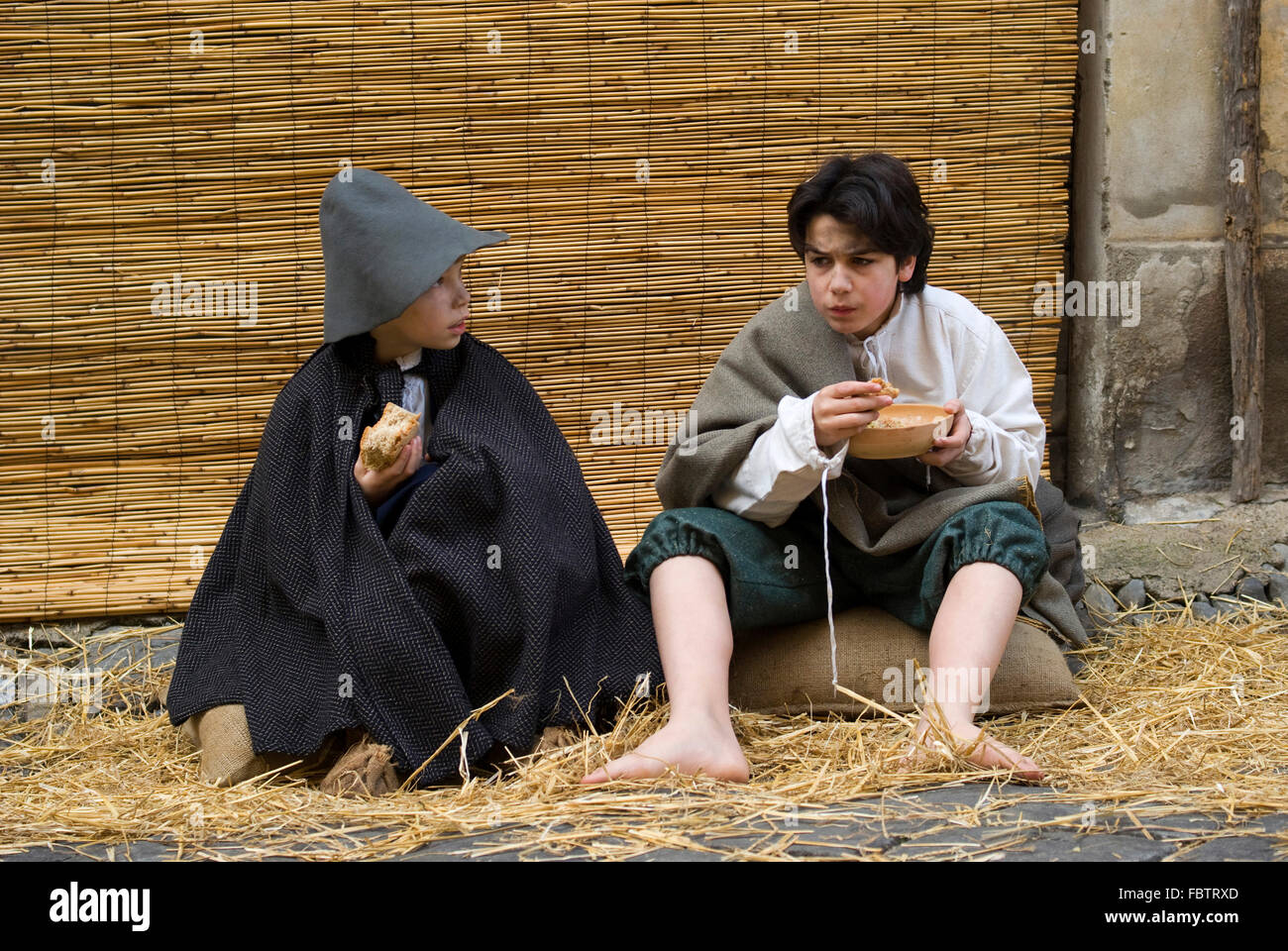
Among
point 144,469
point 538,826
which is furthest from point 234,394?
point 538,826

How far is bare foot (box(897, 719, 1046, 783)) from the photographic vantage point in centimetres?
265

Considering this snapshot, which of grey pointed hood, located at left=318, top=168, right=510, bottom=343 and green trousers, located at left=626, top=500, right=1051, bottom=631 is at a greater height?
grey pointed hood, located at left=318, top=168, right=510, bottom=343

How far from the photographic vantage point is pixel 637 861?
2.20 m

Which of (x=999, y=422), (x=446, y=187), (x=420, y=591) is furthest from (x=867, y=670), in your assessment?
(x=446, y=187)

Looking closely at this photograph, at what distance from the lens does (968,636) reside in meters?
2.92

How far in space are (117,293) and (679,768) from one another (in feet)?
8.54

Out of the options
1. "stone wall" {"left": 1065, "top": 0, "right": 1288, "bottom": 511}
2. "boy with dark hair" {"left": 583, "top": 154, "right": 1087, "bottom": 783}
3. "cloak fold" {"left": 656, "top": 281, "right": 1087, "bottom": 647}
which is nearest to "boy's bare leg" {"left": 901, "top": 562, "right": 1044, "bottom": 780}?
"boy with dark hair" {"left": 583, "top": 154, "right": 1087, "bottom": 783}

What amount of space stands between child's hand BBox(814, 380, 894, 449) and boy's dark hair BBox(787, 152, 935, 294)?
398mm

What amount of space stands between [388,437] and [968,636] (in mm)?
1375

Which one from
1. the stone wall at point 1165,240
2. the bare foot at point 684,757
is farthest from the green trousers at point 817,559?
the stone wall at point 1165,240

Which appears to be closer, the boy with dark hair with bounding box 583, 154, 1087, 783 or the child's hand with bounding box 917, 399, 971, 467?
the boy with dark hair with bounding box 583, 154, 1087, 783

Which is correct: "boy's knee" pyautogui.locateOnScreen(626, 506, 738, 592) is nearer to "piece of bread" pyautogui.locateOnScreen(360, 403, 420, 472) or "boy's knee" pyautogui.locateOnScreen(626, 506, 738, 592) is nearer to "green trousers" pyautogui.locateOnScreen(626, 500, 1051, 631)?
"green trousers" pyautogui.locateOnScreen(626, 500, 1051, 631)

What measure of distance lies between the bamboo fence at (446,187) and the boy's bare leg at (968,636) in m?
1.61

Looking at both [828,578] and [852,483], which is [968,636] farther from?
[852,483]
